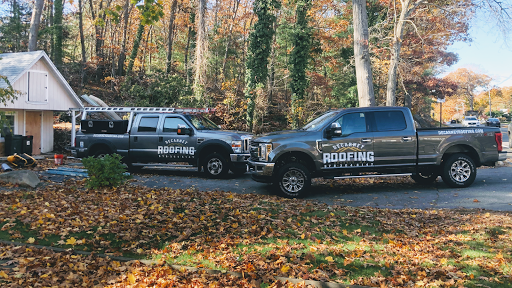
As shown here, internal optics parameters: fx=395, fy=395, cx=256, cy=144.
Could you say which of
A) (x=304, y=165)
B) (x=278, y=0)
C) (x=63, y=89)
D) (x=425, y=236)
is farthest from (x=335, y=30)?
(x=425, y=236)

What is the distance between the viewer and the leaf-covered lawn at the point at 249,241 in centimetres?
461

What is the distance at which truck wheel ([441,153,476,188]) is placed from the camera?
10250mm

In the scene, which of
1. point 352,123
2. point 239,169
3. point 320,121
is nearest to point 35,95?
point 239,169

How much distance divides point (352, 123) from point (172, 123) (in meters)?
6.16

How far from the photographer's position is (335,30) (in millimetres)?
27172

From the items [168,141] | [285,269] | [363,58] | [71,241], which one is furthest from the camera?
[363,58]

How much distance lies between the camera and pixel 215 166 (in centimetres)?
1271

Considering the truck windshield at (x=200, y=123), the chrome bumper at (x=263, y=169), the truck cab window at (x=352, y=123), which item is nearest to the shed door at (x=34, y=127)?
the truck windshield at (x=200, y=123)

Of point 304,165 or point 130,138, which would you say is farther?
point 130,138

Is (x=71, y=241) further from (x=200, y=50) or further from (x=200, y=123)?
(x=200, y=50)

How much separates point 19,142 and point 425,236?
19.5 meters

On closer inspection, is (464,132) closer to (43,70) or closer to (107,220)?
(107,220)

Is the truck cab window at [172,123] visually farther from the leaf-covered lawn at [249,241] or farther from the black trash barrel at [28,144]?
the black trash barrel at [28,144]

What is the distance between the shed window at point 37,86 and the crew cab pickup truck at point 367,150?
15804 millimetres
